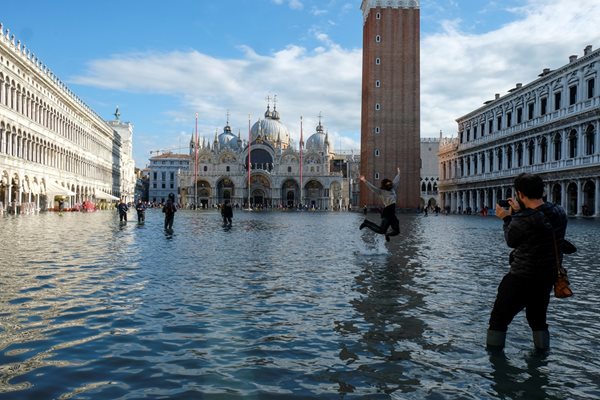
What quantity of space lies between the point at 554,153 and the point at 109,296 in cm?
4379

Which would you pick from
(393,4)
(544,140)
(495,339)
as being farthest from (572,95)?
(495,339)

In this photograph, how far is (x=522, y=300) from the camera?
4.70 metres

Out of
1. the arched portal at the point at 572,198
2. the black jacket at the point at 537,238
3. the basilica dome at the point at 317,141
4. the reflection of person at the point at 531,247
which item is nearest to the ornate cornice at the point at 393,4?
the arched portal at the point at 572,198

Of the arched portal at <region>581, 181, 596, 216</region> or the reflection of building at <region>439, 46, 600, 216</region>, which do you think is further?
the arched portal at <region>581, 181, 596, 216</region>

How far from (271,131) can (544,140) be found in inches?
2951

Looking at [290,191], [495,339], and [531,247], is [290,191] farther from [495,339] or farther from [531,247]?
[531,247]

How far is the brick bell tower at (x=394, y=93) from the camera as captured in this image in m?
69.1

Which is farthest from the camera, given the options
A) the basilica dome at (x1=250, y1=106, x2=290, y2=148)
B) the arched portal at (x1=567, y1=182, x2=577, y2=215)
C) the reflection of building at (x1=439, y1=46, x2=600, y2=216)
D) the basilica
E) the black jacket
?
the basilica dome at (x1=250, y1=106, x2=290, y2=148)

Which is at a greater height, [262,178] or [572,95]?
[572,95]

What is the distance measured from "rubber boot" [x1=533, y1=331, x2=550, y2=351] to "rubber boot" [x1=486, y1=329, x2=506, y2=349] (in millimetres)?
270

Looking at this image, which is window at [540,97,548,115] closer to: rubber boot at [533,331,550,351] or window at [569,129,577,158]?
window at [569,129,577,158]

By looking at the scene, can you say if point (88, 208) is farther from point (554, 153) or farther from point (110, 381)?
point (110, 381)

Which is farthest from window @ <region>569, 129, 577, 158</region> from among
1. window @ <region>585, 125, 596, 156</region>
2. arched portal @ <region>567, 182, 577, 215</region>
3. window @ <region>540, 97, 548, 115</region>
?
window @ <region>540, 97, 548, 115</region>

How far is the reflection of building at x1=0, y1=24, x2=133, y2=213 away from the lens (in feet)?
132
